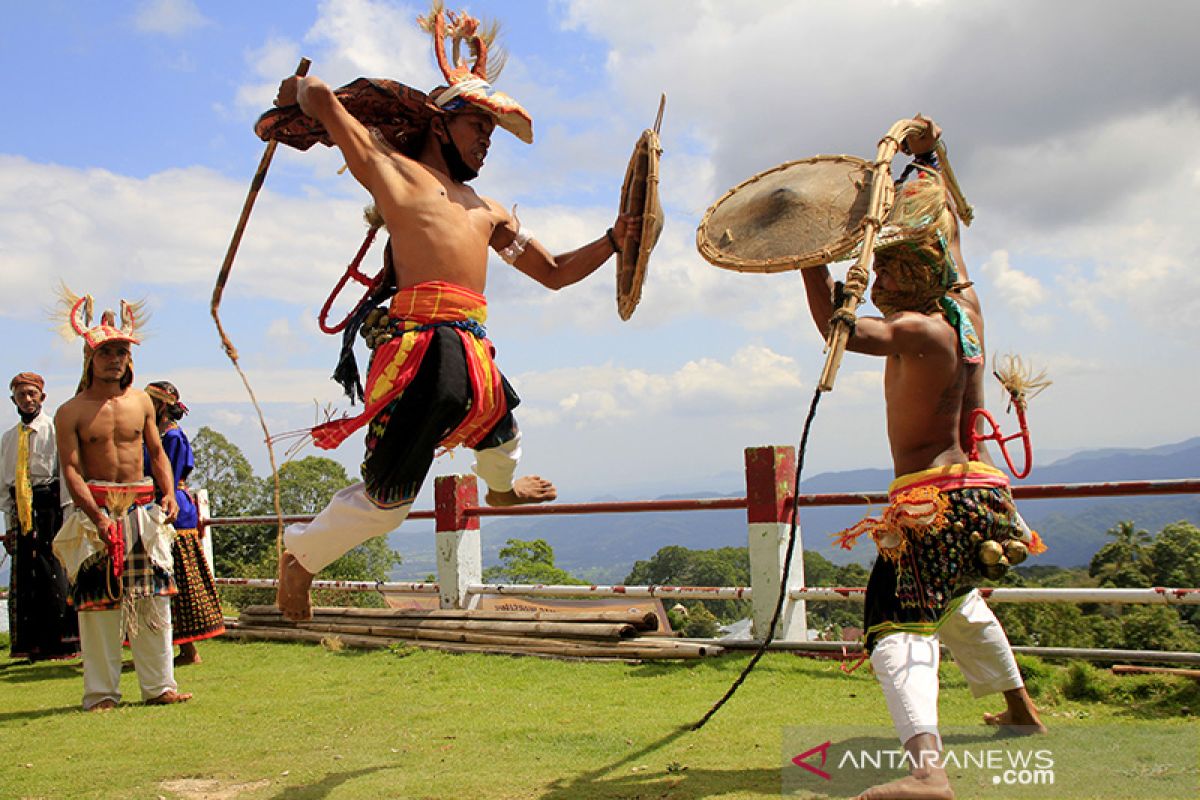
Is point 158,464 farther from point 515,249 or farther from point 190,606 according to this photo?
point 515,249

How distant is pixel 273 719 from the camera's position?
17.3ft

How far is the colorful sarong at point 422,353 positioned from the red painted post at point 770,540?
2.94 m

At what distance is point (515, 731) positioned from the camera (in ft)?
15.2

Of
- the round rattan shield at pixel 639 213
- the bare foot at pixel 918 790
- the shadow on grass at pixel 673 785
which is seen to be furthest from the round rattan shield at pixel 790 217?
the shadow on grass at pixel 673 785

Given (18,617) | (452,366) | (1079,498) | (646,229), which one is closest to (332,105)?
(452,366)

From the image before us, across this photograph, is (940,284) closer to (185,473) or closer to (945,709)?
(945,709)

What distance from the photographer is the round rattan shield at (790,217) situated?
3.63 meters

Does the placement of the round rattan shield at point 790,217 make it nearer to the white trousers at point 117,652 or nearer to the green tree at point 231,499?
the white trousers at point 117,652

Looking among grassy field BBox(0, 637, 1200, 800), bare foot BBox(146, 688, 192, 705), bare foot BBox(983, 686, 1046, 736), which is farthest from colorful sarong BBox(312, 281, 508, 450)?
bare foot BBox(146, 688, 192, 705)

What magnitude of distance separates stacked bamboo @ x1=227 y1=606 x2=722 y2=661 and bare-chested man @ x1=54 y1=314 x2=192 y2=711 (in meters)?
1.88

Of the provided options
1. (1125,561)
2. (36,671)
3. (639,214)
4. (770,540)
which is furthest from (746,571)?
(1125,561)

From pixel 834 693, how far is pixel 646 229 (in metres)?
2.73

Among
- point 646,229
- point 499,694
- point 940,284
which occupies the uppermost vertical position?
point 646,229

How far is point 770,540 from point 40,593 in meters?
5.57
